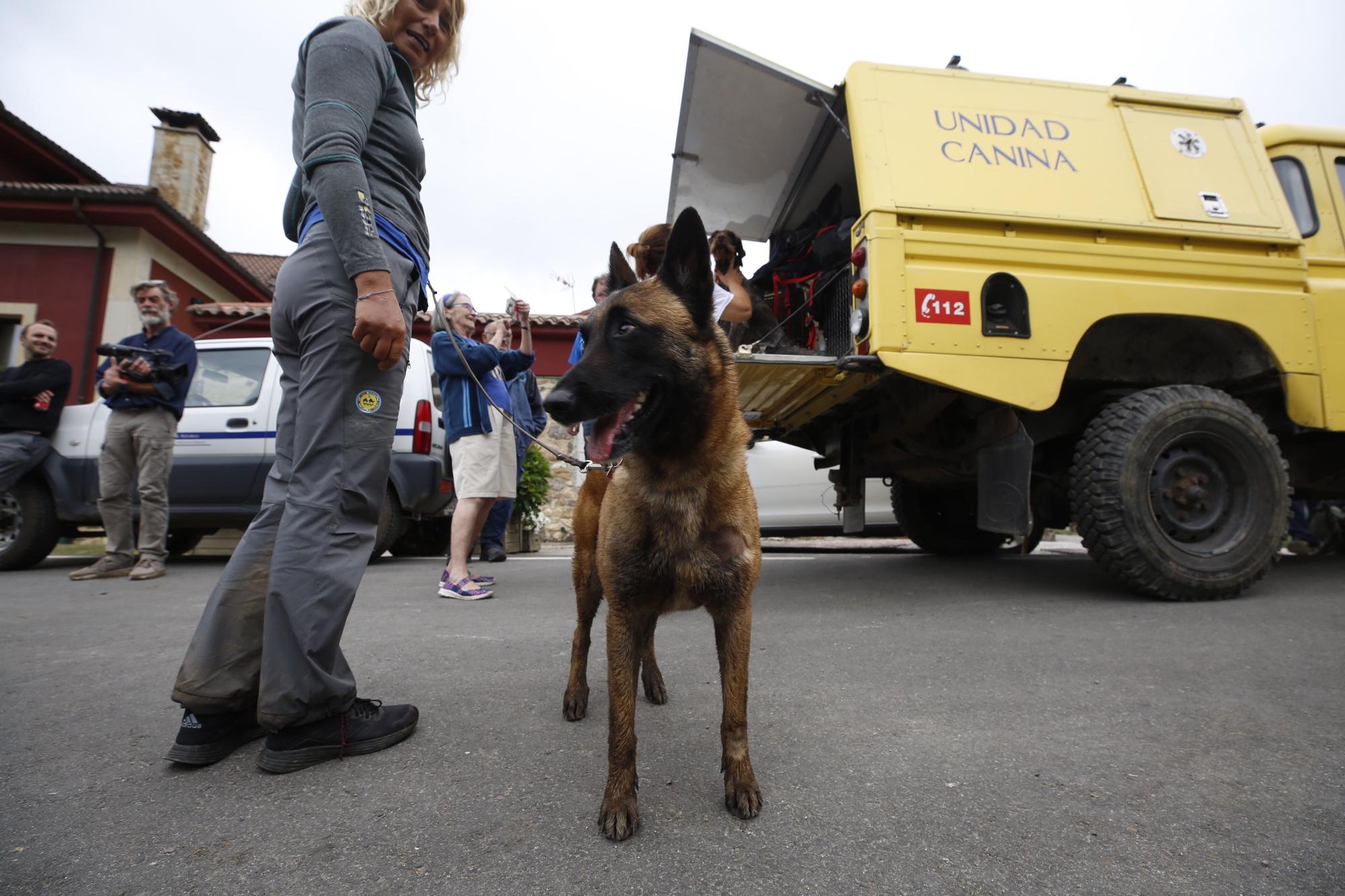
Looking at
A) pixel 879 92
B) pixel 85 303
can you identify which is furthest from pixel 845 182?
pixel 85 303

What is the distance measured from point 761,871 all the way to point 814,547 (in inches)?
288

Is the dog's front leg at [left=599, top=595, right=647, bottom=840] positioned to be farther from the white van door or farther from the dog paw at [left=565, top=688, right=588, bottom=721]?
the white van door

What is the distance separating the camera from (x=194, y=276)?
39.3 ft

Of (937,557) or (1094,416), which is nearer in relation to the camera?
(1094,416)

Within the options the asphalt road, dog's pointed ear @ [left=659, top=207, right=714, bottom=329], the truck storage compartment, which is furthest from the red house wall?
dog's pointed ear @ [left=659, top=207, right=714, bottom=329]

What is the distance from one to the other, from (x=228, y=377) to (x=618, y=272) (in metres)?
5.75

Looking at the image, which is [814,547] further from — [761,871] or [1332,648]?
[761,871]

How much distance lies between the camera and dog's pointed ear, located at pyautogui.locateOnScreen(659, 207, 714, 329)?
1.81m

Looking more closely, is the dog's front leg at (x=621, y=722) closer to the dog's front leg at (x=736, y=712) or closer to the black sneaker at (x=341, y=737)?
the dog's front leg at (x=736, y=712)

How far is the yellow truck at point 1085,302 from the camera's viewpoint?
3.38 metres

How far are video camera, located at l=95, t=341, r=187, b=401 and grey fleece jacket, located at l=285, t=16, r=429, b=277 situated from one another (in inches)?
163

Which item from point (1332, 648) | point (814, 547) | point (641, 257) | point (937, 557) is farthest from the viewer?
point (814, 547)

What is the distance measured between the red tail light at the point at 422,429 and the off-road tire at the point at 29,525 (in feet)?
10.6

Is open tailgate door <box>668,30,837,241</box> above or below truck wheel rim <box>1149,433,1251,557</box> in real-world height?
above
